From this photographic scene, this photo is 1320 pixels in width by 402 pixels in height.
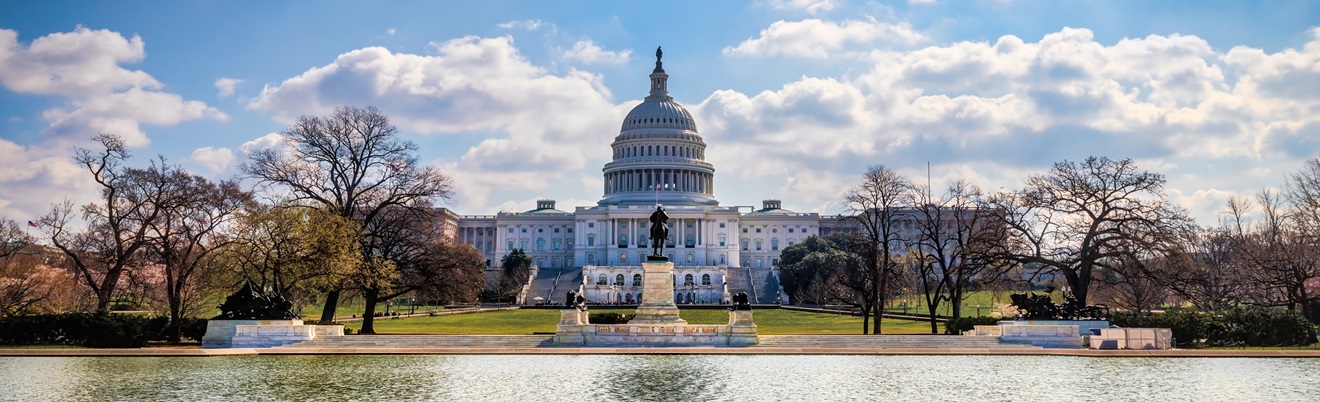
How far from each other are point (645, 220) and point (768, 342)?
417ft

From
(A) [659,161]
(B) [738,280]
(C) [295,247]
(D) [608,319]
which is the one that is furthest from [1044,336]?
(A) [659,161]

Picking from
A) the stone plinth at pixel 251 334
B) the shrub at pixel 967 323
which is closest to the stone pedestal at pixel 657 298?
the shrub at pixel 967 323

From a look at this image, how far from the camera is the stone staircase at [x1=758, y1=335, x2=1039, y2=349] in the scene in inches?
1509

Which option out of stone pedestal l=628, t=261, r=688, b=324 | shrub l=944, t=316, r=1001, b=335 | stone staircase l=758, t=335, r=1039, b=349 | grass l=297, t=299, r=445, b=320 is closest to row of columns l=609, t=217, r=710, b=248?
grass l=297, t=299, r=445, b=320

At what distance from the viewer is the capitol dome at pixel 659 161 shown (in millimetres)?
176125

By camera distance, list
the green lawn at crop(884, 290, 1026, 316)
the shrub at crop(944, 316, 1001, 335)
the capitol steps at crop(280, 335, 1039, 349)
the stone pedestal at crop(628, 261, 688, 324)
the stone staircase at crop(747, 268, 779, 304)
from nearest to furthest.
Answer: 1. the capitol steps at crop(280, 335, 1039, 349)
2. the stone pedestal at crop(628, 261, 688, 324)
3. the shrub at crop(944, 316, 1001, 335)
4. the green lawn at crop(884, 290, 1026, 316)
5. the stone staircase at crop(747, 268, 779, 304)

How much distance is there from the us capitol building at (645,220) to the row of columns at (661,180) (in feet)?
0.48

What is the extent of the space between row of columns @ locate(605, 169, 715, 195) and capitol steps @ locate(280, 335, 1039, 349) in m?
133

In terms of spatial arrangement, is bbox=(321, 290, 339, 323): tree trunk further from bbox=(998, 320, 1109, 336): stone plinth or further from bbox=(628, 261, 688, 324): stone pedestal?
bbox=(998, 320, 1109, 336): stone plinth

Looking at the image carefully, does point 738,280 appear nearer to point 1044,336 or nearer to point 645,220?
point 645,220

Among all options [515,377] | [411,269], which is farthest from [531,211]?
[515,377]

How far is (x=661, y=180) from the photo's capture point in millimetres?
177250

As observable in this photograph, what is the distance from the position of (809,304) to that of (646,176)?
7567cm

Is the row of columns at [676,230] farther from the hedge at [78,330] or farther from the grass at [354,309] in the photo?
the hedge at [78,330]
